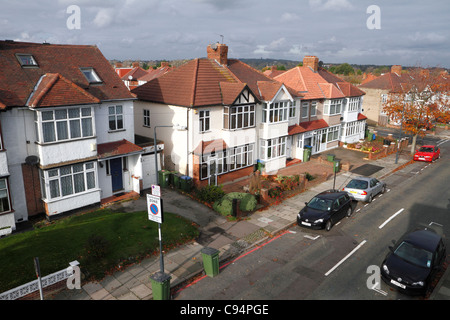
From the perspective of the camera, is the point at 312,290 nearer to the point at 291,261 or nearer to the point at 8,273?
the point at 291,261

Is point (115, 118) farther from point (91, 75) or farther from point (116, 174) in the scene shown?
point (116, 174)

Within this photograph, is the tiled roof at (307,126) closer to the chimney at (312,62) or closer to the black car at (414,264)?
the chimney at (312,62)

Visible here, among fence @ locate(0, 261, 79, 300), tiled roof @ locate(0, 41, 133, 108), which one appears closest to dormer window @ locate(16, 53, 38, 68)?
tiled roof @ locate(0, 41, 133, 108)

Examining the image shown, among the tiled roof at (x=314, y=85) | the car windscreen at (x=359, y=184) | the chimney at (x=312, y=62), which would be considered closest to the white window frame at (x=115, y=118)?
the car windscreen at (x=359, y=184)

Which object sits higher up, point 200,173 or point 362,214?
point 200,173

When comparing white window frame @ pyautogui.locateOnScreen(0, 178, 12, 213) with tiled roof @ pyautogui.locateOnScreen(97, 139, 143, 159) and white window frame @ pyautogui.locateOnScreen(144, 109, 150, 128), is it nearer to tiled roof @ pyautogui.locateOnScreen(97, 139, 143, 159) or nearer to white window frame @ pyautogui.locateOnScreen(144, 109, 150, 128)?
tiled roof @ pyautogui.locateOnScreen(97, 139, 143, 159)

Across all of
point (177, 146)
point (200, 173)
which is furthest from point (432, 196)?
point (177, 146)
